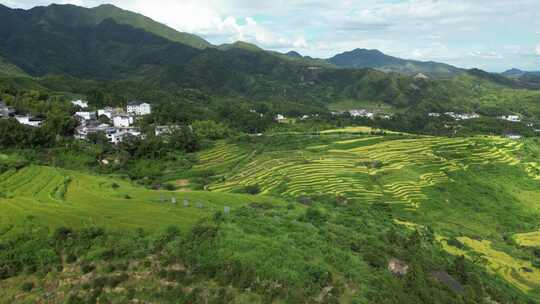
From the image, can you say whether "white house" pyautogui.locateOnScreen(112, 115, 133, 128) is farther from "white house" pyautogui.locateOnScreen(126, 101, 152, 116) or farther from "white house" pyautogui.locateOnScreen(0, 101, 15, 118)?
"white house" pyautogui.locateOnScreen(0, 101, 15, 118)

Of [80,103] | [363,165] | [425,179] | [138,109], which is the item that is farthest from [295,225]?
[80,103]

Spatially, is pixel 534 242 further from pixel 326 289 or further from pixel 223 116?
pixel 223 116

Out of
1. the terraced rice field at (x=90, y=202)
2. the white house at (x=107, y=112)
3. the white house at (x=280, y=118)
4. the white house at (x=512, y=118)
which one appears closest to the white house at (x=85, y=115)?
the white house at (x=107, y=112)

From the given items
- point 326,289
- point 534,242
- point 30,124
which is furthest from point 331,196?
point 30,124

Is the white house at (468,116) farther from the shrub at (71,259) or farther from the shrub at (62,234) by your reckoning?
the shrub at (71,259)

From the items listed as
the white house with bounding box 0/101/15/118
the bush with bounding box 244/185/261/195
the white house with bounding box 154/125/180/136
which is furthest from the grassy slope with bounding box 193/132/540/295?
the white house with bounding box 0/101/15/118
